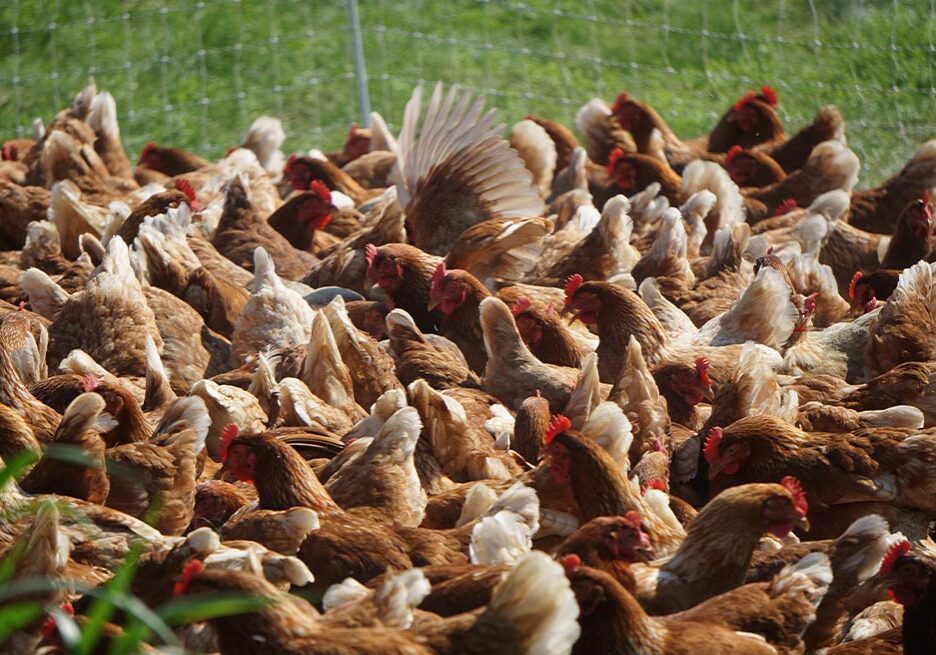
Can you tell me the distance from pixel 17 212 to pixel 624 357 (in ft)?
9.71

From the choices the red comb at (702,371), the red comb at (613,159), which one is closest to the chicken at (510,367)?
the red comb at (702,371)

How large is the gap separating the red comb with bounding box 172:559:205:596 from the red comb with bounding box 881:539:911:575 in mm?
1641

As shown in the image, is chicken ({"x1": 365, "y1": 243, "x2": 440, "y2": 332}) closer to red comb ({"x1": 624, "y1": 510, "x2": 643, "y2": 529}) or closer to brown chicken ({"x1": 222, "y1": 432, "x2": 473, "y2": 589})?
brown chicken ({"x1": 222, "y1": 432, "x2": 473, "y2": 589})

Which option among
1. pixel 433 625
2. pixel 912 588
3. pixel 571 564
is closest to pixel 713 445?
pixel 912 588

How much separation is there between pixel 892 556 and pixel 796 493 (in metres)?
0.29

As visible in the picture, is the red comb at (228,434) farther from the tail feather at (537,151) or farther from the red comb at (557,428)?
the tail feather at (537,151)

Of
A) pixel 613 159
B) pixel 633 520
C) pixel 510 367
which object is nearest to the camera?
pixel 633 520

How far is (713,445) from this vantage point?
414cm

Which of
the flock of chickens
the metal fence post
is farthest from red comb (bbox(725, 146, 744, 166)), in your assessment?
the metal fence post

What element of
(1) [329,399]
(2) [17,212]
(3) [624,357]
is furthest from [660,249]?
(2) [17,212]

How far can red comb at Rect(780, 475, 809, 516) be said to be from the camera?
3514mm

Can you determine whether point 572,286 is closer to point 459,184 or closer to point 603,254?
point 603,254

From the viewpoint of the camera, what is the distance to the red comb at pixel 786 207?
6484mm

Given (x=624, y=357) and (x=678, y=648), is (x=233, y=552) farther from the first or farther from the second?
(x=624, y=357)
